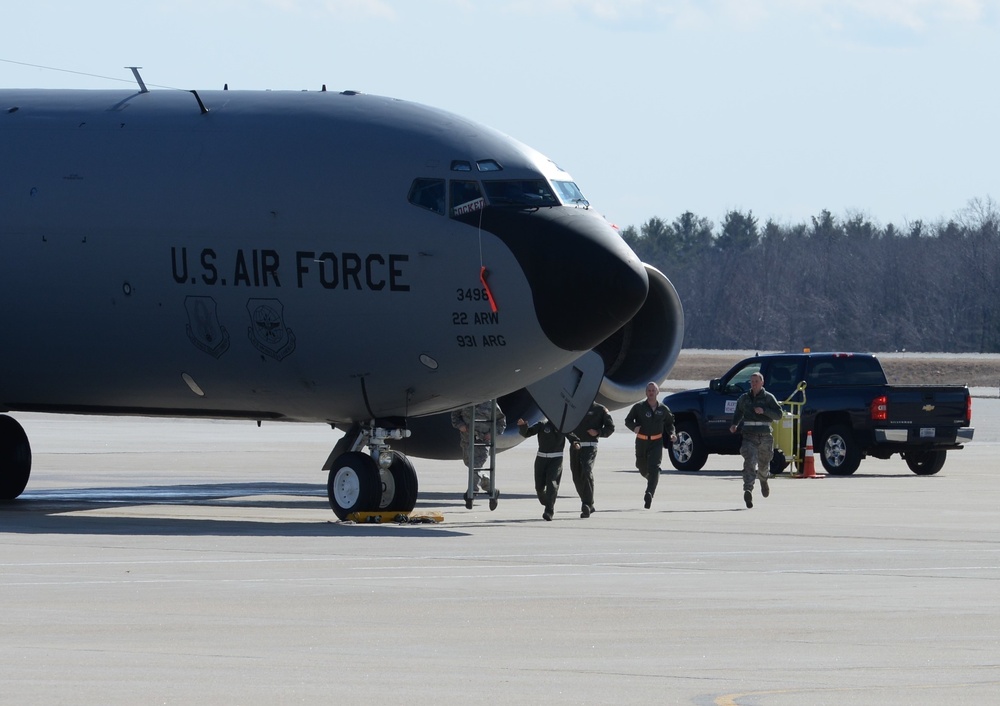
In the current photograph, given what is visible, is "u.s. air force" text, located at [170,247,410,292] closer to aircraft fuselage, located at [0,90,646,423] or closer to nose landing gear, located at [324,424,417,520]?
aircraft fuselage, located at [0,90,646,423]

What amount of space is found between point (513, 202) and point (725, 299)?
173225 mm

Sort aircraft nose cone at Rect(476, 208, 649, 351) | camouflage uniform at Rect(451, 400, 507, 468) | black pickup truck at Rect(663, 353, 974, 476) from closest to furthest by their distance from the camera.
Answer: aircraft nose cone at Rect(476, 208, 649, 351) < camouflage uniform at Rect(451, 400, 507, 468) < black pickup truck at Rect(663, 353, 974, 476)

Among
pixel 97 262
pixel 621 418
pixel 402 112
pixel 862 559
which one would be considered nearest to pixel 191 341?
pixel 97 262

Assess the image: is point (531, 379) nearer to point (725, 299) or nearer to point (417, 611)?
point (417, 611)

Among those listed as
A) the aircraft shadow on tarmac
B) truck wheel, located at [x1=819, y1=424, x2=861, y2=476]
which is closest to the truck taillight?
truck wheel, located at [x1=819, y1=424, x2=861, y2=476]

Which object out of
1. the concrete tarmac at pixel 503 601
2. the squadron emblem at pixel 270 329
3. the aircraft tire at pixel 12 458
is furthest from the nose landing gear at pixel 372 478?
the aircraft tire at pixel 12 458

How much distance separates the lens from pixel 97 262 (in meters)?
23.4

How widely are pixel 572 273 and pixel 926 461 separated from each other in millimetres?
17180

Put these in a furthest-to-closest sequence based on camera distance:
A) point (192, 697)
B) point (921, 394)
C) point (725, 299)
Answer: point (725, 299), point (921, 394), point (192, 697)

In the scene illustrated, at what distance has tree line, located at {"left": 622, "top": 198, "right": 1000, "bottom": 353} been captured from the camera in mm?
171625

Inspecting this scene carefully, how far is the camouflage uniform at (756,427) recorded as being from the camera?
27.8 m

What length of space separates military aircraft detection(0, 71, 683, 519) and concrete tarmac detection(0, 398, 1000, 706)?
159 centimetres

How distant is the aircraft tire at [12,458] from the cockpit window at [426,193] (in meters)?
7.76

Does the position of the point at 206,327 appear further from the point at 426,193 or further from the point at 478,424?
the point at 478,424
